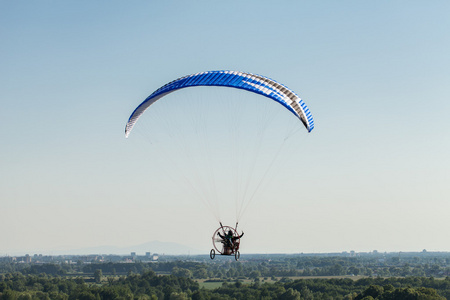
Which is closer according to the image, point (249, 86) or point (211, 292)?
point (249, 86)

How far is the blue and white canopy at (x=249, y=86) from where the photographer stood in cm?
4072

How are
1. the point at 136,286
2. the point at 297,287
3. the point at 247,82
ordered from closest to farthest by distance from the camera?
the point at 247,82 < the point at 297,287 < the point at 136,286

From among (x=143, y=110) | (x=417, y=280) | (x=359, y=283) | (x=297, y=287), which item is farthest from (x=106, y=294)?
(x=143, y=110)

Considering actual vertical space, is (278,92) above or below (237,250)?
above

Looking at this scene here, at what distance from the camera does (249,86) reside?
134 ft

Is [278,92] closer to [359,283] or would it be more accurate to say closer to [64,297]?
[64,297]

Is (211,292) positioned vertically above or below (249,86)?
below

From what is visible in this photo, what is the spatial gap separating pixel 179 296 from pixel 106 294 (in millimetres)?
17450

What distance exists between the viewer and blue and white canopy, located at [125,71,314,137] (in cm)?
4072

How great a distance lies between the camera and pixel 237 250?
43125 millimetres

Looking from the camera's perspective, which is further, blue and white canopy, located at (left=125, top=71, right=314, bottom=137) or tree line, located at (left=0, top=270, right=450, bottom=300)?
tree line, located at (left=0, top=270, right=450, bottom=300)

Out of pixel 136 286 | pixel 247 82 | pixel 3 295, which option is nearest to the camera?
pixel 247 82

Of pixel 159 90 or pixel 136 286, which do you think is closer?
pixel 159 90

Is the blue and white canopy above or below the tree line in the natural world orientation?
above
